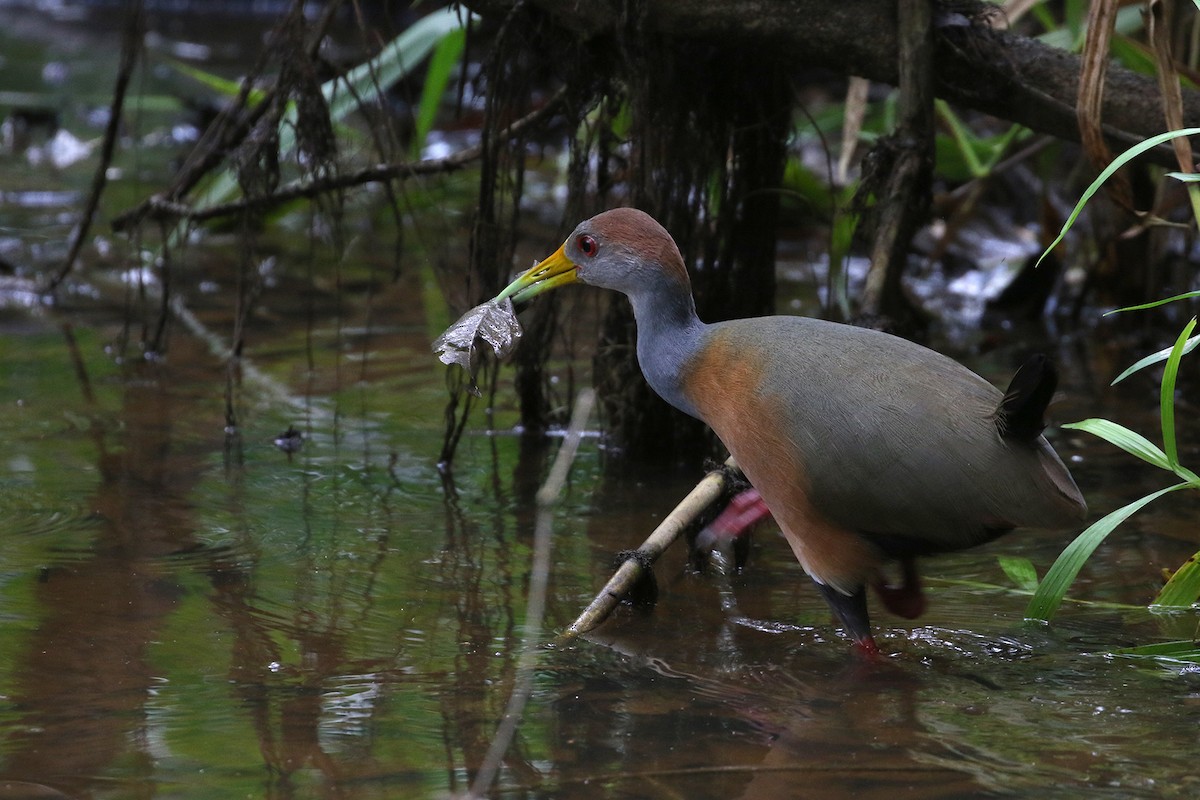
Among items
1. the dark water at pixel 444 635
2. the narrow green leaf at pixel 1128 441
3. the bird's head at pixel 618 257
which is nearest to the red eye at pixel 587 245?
the bird's head at pixel 618 257

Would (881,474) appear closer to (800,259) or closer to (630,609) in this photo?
(630,609)

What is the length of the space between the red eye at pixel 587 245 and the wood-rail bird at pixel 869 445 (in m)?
0.42

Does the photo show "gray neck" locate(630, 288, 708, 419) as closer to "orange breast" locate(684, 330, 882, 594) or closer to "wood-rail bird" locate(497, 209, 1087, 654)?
"wood-rail bird" locate(497, 209, 1087, 654)

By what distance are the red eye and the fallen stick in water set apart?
73 centimetres

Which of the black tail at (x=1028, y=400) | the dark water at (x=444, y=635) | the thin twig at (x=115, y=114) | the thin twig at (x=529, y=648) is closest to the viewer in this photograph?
the thin twig at (x=529, y=648)

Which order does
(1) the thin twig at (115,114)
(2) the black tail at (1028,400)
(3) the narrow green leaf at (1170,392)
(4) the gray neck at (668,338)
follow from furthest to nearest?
(1) the thin twig at (115,114) < (4) the gray neck at (668,338) < (3) the narrow green leaf at (1170,392) < (2) the black tail at (1028,400)

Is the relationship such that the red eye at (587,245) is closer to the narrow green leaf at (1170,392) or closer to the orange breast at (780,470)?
the orange breast at (780,470)

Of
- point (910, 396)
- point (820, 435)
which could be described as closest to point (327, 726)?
point (820, 435)

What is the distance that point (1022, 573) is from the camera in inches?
154

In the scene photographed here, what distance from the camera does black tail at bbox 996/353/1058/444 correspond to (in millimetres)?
3133

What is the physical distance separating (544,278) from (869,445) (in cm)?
123

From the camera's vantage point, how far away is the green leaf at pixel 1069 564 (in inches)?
134

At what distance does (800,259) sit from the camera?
9.02m

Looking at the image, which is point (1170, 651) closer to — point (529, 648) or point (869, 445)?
point (869, 445)
